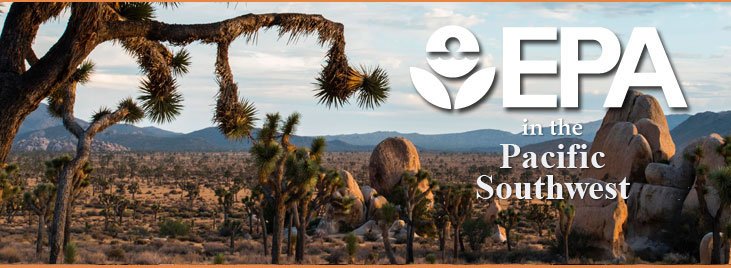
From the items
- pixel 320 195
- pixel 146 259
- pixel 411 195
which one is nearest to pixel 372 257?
pixel 411 195

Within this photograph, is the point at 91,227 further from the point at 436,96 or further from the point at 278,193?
the point at 436,96

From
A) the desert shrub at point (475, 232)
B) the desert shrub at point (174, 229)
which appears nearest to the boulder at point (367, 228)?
the desert shrub at point (475, 232)

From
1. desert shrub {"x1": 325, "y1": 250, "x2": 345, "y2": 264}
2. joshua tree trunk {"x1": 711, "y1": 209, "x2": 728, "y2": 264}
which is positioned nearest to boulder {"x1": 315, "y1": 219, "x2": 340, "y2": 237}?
desert shrub {"x1": 325, "y1": 250, "x2": 345, "y2": 264}

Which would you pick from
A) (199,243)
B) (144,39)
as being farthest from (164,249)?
(144,39)

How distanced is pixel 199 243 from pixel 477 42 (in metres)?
23.7

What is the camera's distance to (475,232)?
32.2 meters

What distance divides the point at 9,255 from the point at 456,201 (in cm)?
1391

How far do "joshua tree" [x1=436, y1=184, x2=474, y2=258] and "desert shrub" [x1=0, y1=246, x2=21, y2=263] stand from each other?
13164 millimetres

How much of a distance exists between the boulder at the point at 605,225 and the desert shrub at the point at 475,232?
200 inches

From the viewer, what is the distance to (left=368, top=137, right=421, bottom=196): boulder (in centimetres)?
3853

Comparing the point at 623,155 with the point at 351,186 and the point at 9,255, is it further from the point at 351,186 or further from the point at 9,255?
the point at 9,255

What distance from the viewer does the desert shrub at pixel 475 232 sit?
32156mm

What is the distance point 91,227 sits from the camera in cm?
3906

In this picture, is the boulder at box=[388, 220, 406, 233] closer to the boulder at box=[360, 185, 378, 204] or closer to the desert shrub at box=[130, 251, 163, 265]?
the boulder at box=[360, 185, 378, 204]
